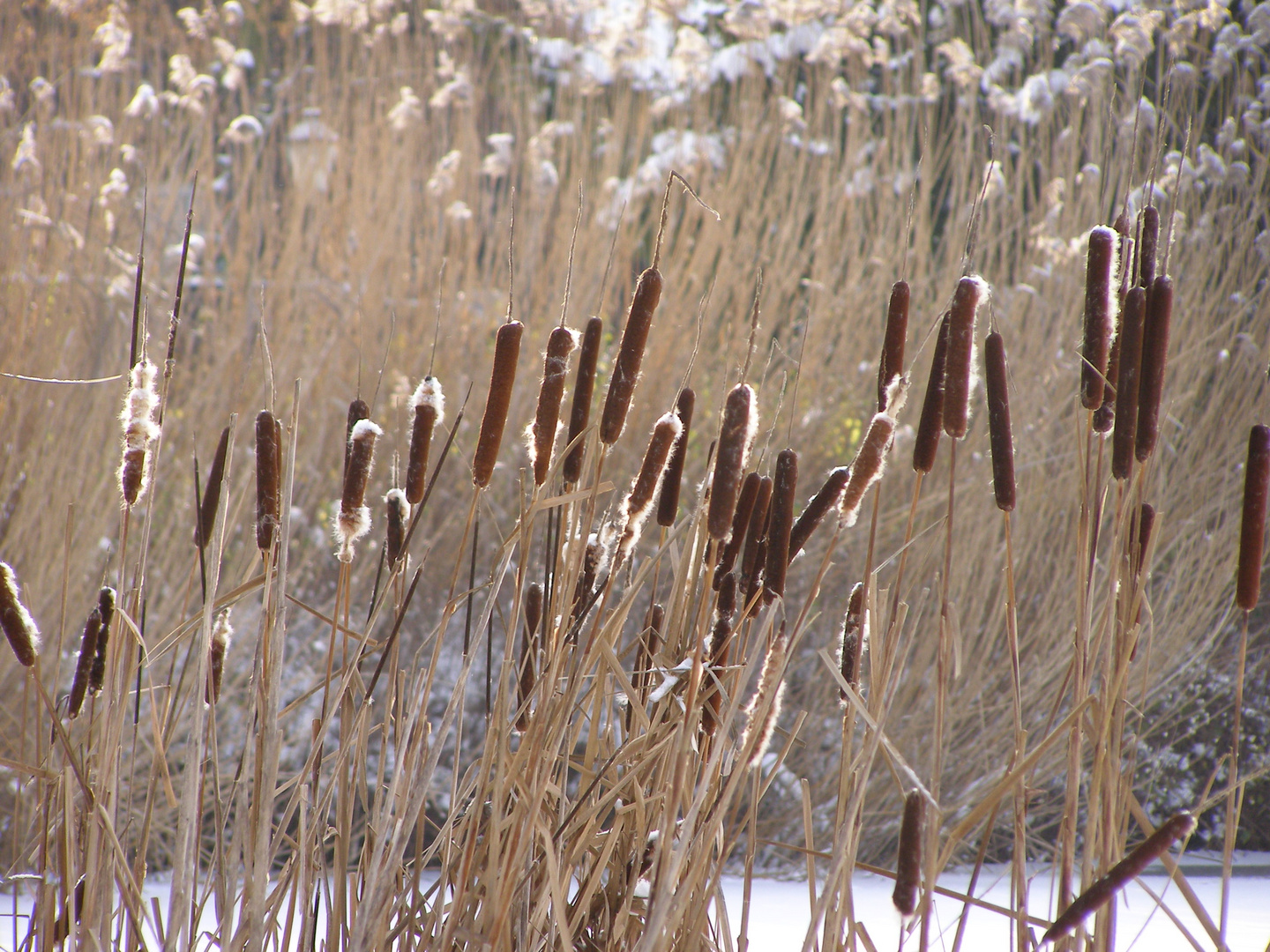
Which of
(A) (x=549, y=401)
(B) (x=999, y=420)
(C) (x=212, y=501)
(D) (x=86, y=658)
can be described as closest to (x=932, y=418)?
(B) (x=999, y=420)

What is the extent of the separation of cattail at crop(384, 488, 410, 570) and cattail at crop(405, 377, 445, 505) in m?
0.06

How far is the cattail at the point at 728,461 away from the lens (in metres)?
0.68

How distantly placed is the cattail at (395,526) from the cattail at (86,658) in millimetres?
209

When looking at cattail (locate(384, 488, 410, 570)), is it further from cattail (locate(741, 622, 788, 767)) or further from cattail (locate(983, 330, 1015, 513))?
cattail (locate(983, 330, 1015, 513))

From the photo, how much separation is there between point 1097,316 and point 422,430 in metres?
0.46

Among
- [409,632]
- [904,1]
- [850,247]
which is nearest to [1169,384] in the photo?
[850,247]

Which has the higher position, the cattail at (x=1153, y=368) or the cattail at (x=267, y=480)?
the cattail at (x=1153, y=368)

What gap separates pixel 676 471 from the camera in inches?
33.8

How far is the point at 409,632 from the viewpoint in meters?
2.67

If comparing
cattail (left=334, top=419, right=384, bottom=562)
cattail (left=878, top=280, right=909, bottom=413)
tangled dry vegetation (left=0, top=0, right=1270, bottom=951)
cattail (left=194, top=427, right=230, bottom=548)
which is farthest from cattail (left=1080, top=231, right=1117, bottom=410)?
cattail (left=194, top=427, right=230, bottom=548)

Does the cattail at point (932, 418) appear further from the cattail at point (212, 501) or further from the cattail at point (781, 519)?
the cattail at point (212, 501)

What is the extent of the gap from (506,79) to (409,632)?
78.5 inches

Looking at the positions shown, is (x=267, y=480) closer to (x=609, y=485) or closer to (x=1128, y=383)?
(x=609, y=485)

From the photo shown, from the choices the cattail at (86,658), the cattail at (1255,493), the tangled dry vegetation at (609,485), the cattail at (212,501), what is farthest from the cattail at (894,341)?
the cattail at (86,658)
